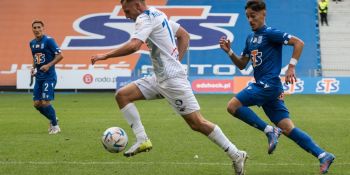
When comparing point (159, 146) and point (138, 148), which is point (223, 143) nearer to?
point (138, 148)

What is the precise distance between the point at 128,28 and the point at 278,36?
2813cm

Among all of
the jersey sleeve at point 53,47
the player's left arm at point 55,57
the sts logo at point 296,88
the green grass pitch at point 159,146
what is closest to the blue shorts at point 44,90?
the player's left arm at point 55,57

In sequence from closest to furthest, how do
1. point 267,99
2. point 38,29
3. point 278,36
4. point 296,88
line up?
point 278,36 < point 267,99 < point 38,29 < point 296,88

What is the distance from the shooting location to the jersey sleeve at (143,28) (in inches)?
310

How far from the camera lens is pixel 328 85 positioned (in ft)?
97.1

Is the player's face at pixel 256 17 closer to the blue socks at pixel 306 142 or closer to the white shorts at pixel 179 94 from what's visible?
the white shorts at pixel 179 94

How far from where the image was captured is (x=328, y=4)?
38.8m

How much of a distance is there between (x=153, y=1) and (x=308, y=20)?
845cm

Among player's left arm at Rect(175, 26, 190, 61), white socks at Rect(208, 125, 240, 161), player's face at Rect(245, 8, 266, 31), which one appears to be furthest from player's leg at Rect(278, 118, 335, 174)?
player's left arm at Rect(175, 26, 190, 61)

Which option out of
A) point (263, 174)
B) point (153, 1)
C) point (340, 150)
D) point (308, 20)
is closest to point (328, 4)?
point (308, 20)

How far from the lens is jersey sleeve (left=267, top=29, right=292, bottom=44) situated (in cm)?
856

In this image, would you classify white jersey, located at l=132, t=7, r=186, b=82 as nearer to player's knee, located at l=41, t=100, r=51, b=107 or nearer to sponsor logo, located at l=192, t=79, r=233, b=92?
player's knee, located at l=41, t=100, r=51, b=107

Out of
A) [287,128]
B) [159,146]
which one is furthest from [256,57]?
[159,146]

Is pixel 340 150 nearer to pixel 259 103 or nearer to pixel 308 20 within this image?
pixel 259 103
